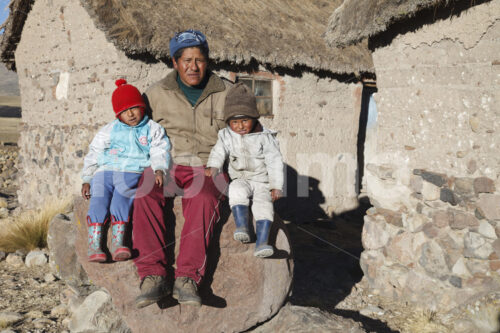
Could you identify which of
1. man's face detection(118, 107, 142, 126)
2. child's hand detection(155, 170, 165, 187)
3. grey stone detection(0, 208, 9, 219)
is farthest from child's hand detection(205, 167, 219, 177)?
grey stone detection(0, 208, 9, 219)

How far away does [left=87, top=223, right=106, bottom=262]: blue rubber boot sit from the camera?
2.47m

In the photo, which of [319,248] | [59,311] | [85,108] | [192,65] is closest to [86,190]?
[192,65]

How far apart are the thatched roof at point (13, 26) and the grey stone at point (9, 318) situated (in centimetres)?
536

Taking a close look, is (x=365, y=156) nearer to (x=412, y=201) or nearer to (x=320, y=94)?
(x=320, y=94)

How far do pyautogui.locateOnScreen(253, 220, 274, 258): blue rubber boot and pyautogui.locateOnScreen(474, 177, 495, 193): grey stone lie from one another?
5.57ft

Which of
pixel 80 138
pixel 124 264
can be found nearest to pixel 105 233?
pixel 124 264

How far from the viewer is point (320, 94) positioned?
23.7 feet

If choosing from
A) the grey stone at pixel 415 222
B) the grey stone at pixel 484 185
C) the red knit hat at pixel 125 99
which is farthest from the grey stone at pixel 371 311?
the red knit hat at pixel 125 99

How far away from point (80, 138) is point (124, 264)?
12.6 feet

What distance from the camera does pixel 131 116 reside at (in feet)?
9.32

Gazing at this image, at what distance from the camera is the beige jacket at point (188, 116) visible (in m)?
3.04

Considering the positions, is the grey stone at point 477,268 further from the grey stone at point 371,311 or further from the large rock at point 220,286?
the large rock at point 220,286

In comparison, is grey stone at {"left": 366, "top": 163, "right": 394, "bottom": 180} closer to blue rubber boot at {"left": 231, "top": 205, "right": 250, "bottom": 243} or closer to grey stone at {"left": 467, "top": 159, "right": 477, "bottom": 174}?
grey stone at {"left": 467, "top": 159, "right": 477, "bottom": 174}

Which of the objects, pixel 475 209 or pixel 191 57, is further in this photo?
pixel 475 209
